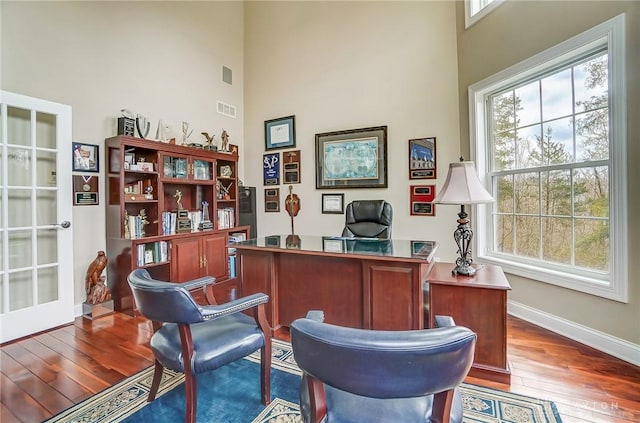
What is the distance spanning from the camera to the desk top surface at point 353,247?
204 cm

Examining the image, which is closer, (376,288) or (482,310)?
(482,310)

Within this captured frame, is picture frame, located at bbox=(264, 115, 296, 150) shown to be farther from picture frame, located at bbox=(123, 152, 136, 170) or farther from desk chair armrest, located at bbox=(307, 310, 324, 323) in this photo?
desk chair armrest, located at bbox=(307, 310, 324, 323)

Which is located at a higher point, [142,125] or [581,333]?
[142,125]

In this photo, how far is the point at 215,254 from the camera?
4.05 meters

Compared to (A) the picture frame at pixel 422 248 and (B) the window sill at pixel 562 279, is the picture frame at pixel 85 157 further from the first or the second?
(B) the window sill at pixel 562 279

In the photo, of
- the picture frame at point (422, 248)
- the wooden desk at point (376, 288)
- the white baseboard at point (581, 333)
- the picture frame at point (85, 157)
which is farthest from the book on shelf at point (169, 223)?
the white baseboard at point (581, 333)

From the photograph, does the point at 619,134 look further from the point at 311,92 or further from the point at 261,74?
the point at 261,74

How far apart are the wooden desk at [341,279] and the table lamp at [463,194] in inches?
8.8

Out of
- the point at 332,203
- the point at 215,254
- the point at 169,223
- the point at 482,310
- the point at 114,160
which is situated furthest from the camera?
the point at 332,203

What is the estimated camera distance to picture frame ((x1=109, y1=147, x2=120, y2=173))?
10.5ft

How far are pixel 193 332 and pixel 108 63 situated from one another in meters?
3.33

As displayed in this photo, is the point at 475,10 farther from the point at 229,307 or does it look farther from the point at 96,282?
the point at 96,282

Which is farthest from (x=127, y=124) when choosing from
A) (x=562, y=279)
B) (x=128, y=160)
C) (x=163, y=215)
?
(x=562, y=279)

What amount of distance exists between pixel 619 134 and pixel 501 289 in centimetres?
149
